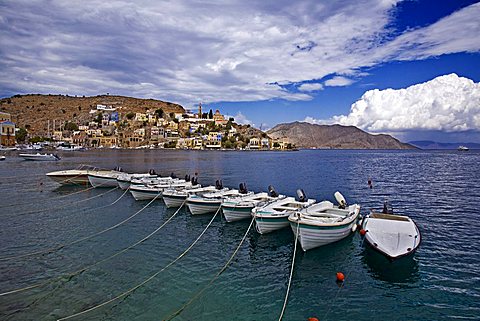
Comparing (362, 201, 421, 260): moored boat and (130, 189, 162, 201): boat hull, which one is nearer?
(362, 201, 421, 260): moored boat

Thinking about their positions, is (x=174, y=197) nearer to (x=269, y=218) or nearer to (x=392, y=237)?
(x=269, y=218)

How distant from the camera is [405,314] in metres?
10.8

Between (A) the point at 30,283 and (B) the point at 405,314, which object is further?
(A) the point at 30,283

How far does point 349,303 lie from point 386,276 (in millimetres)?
3191

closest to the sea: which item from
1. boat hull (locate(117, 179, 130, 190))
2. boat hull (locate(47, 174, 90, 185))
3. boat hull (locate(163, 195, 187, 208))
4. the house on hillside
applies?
boat hull (locate(163, 195, 187, 208))

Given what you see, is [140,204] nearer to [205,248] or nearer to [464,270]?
[205,248]

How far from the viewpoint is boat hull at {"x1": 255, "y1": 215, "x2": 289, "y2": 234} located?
17.7 meters

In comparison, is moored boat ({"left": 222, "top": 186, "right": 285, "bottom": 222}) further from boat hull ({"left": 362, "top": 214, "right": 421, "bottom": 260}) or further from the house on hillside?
the house on hillside

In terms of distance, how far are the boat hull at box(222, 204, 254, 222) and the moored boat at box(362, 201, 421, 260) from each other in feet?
23.8

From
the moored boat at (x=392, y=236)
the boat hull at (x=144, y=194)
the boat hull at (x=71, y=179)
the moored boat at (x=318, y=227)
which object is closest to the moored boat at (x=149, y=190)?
the boat hull at (x=144, y=194)

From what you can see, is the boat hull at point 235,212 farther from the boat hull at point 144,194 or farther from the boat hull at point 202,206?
the boat hull at point 144,194

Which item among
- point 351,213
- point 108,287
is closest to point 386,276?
point 351,213

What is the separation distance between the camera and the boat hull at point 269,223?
17.7 meters

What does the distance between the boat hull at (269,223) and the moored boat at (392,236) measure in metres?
Answer: 4.46
